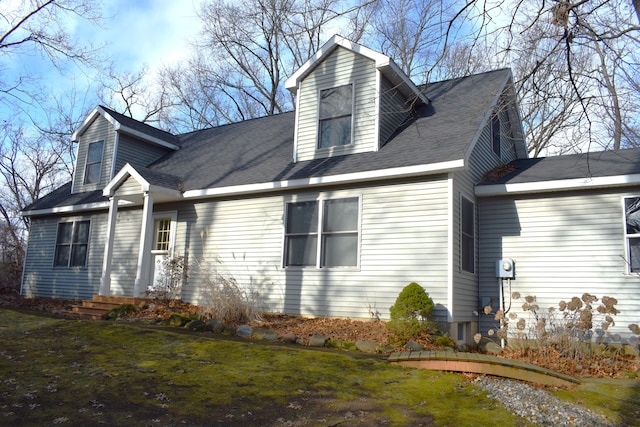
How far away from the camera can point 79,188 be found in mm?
16219

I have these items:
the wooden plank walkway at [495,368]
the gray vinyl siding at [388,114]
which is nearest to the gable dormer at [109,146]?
the gray vinyl siding at [388,114]

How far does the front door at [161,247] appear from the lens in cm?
1257

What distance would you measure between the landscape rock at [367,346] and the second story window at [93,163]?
38.2 ft

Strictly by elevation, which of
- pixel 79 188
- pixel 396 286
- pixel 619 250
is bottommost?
pixel 396 286

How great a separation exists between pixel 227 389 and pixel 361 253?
17.2 feet

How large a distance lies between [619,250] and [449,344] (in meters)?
3.85

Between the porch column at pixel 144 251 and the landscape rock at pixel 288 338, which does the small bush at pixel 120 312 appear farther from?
the landscape rock at pixel 288 338

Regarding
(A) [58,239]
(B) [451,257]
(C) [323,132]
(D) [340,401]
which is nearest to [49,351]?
(D) [340,401]

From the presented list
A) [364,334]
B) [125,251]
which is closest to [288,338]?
[364,334]

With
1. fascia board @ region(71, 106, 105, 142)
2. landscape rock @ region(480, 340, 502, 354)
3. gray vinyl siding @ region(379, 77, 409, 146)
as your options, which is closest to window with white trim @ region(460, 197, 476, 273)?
landscape rock @ region(480, 340, 502, 354)

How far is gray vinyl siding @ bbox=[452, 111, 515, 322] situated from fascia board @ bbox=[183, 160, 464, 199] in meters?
0.56

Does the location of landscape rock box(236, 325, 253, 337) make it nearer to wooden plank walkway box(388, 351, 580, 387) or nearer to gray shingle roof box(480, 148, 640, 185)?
wooden plank walkway box(388, 351, 580, 387)

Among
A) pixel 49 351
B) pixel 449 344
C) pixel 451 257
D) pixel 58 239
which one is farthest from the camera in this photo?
pixel 58 239

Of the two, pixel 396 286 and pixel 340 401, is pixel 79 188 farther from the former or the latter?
pixel 340 401
